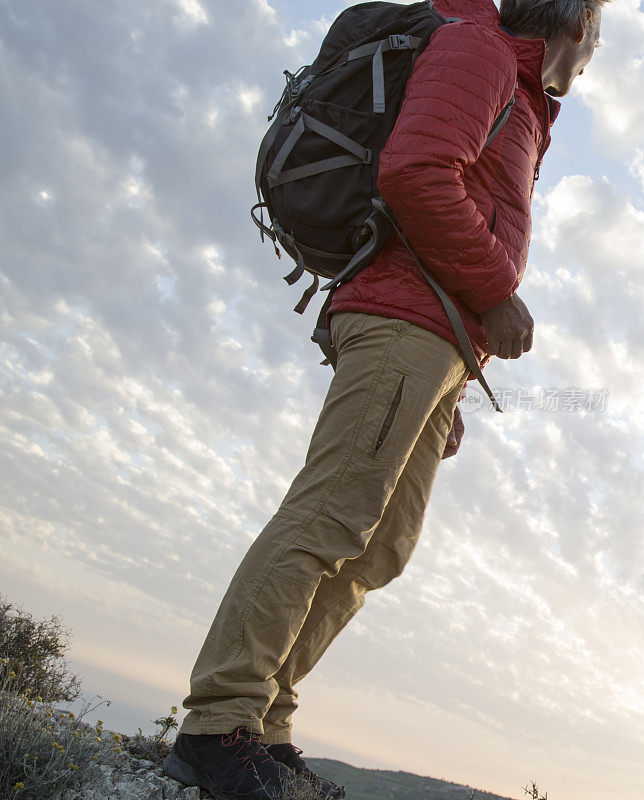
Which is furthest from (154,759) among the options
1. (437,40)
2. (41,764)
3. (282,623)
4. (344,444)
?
(437,40)

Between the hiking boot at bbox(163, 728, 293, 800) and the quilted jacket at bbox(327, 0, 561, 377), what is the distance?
170cm

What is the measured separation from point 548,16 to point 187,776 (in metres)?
3.60

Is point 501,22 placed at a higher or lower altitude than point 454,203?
higher

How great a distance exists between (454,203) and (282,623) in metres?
1.72

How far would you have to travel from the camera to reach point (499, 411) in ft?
10.5

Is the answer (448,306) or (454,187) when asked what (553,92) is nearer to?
(454,187)

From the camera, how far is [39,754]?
2541 millimetres

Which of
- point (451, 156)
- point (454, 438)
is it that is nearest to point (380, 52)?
point (451, 156)

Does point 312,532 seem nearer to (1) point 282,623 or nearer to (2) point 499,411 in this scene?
(1) point 282,623

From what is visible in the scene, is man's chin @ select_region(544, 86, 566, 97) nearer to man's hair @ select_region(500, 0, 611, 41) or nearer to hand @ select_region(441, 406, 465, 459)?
man's hair @ select_region(500, 0, 611, 41)

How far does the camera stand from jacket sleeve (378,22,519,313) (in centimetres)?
262

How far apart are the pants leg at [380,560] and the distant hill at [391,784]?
2.57 meters

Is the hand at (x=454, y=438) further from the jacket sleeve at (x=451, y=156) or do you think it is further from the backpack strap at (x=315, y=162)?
the backpack strap at (x=315, y=162)

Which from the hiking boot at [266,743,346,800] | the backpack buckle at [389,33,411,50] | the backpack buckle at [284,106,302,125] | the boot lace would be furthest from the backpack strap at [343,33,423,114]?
the hiking boot at [266,743,346,800]
